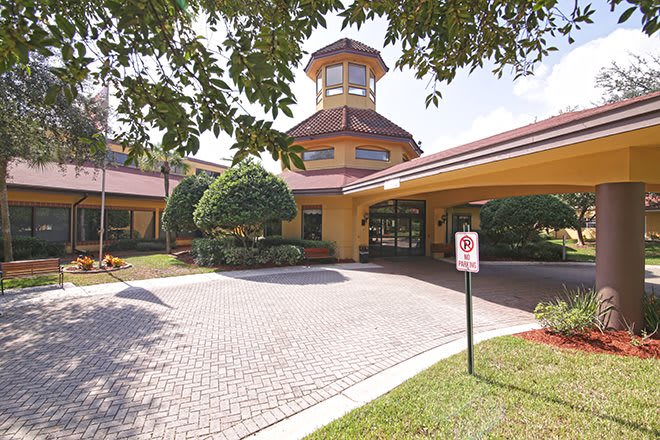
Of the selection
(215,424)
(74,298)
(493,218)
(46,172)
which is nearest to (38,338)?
(74,298)

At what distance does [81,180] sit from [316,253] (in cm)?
1528

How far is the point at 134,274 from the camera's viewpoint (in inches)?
460

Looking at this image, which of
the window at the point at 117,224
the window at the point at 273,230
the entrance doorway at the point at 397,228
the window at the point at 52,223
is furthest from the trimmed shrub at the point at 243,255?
the window at the point at 52,223

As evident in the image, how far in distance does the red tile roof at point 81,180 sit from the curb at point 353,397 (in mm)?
14452

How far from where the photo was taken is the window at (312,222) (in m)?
16.7

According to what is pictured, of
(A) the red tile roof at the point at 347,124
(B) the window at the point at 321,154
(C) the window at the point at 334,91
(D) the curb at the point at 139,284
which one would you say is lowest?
(D) the curb at the point at 139,284

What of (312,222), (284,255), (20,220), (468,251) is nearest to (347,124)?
(312,222)

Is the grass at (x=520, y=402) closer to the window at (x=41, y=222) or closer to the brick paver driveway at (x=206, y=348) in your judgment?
the brick paver driveway at (x=206, y=348)

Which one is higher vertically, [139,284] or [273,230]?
[273,230]

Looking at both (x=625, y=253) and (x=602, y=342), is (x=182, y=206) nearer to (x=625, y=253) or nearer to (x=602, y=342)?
(x=602, y=342)

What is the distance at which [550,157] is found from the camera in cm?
615

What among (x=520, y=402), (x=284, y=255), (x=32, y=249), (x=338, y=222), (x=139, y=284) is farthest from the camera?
(x=338, y=222)

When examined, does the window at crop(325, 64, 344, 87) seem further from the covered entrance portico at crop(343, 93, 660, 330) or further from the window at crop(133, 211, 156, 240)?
the window at crop(133, 211, 156, 240)

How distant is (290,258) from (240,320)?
24.7 ft
